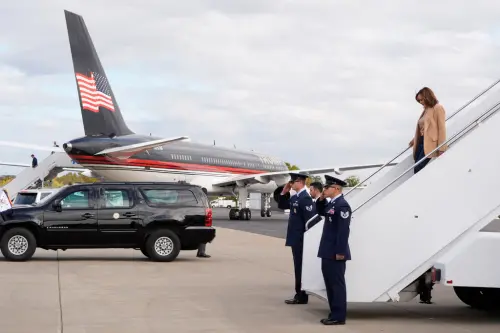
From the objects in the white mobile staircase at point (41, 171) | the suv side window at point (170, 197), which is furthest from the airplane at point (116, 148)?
the suv side window at point (170, 197)

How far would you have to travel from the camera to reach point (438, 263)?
9680 millimetres

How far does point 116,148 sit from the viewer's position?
38.4 metres

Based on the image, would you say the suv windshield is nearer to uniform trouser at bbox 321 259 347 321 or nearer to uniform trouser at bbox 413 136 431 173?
uniform trouser at bbox 413 136 431 173

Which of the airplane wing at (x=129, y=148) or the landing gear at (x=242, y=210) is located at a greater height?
the airplane wing at (x=129, y=148)

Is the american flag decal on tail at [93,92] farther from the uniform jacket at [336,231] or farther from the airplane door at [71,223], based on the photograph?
the uniform jacket at [336,231]

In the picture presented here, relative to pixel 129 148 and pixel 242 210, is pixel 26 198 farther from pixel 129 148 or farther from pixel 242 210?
pixel 242 210

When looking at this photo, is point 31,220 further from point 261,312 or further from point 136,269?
point 261,312

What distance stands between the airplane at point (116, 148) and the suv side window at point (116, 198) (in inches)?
681

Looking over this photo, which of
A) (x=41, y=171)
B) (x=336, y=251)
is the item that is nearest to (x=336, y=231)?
(x=336, y=251)

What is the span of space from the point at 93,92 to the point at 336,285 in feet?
105

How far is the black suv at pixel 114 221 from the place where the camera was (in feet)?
61.7

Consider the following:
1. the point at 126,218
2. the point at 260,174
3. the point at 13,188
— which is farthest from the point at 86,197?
the point at 13,188

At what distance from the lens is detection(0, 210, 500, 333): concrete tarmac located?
10031mm

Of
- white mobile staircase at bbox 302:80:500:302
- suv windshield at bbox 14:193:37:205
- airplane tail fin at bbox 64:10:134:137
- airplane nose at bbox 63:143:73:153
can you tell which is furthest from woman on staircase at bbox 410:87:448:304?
airplane tail fin at bbox 64:10:134:137
